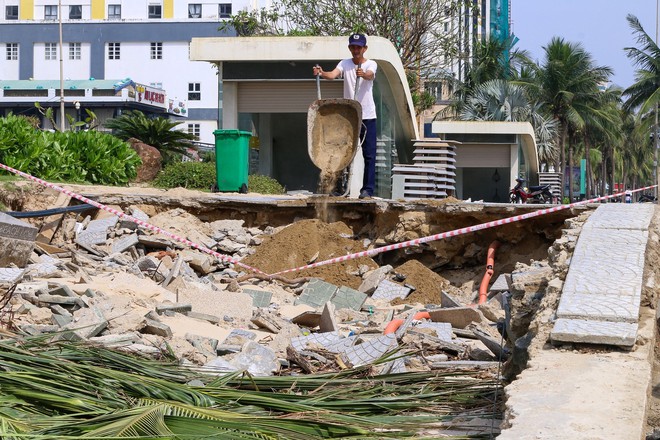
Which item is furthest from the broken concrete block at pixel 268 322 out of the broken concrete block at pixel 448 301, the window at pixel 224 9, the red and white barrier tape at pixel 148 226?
the window at pixel 224 9

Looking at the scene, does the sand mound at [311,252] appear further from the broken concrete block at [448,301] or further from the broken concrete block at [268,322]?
the broken concrete block at [268,322]

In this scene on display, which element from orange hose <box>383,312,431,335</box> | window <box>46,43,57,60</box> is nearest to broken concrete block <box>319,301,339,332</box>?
orange hose <box>383,312,431,335</box>

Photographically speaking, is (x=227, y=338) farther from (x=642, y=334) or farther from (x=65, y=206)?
(x=65, y=206)

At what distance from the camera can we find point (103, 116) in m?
59.3

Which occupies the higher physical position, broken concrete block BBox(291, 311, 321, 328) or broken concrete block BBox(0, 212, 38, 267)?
broken concrete block BBox(0, 212, 38, 267)

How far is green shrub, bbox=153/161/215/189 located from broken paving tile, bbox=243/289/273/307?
8008 mm

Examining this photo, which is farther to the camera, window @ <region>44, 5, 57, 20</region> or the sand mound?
window @ <region>44, 5, 57, 20</region>

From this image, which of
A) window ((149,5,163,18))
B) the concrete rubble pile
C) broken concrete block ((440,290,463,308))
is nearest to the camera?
the concrete rubble pile

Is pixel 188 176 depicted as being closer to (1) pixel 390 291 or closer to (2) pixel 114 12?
(1) pixel 390 291

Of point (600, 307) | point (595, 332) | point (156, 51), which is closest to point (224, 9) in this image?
point (156, 51)

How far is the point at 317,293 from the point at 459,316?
2.25 metres

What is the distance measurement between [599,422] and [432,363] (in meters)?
2.97

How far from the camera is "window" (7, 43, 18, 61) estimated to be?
213 ft

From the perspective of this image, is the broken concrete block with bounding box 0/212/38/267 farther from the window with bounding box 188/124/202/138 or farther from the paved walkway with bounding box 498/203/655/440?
the window with bounding box 188/124/202/138
